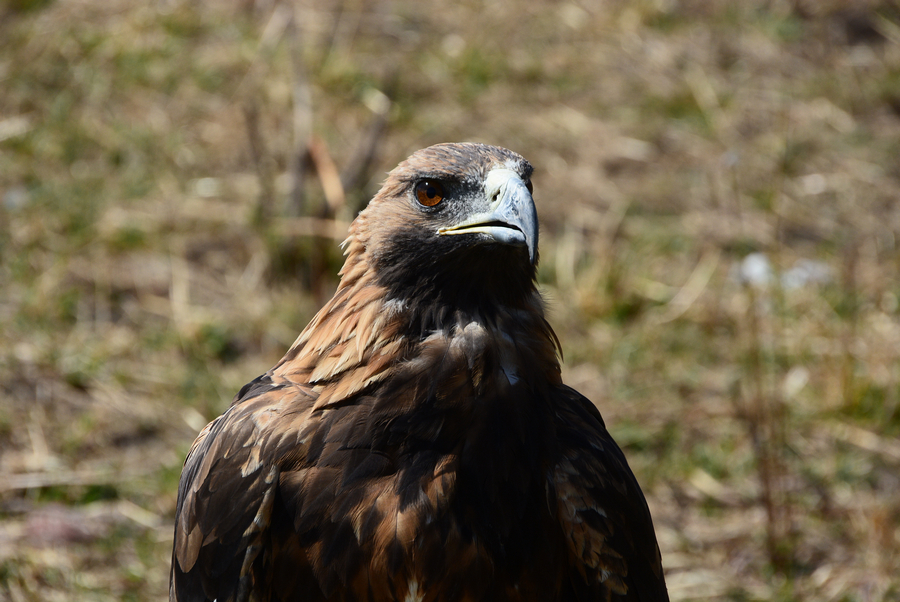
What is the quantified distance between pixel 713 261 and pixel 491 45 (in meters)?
3.39

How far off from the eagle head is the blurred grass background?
5.07 ft

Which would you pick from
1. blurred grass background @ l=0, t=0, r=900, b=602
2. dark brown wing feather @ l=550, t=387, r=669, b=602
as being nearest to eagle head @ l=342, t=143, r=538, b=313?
dark brown wing feather @ l=550, t=387, r=669, b=602

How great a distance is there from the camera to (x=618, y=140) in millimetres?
8094

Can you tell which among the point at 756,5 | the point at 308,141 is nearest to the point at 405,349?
the point at 308,141

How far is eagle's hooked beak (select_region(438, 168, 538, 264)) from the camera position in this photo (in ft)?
8.36

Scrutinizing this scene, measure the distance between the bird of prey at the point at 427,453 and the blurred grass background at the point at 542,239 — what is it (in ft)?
5.38

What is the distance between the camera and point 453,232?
270cm

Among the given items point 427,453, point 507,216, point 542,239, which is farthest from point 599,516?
point 542,239

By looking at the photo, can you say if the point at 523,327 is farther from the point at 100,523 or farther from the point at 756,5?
the point at 756,5

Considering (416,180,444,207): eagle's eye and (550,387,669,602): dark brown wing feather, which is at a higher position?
(416,180,444,207): eagle's eye

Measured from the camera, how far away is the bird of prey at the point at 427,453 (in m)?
2.64

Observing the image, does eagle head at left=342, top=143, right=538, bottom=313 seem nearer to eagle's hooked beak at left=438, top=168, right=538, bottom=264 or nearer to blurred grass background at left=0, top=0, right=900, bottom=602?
eagle's hooked beak at left=438, top=168, right=538, bottom=264

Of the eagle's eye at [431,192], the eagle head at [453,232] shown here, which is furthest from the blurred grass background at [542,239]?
the eagle's eye at [431,192]

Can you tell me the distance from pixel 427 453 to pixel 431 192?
0.77m
